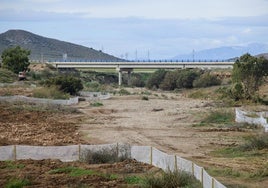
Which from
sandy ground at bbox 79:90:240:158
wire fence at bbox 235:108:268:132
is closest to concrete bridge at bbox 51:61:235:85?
sandy ground at bbox 79:90:240:158

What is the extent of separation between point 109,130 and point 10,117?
9.03 m

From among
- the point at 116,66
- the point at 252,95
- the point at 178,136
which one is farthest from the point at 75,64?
the point at 178,136

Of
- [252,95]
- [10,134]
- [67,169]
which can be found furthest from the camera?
[252,95]

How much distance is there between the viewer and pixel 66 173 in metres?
22.9

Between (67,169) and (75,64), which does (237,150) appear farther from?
(75,64)

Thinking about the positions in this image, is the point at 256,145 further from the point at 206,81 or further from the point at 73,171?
the point at 206,81

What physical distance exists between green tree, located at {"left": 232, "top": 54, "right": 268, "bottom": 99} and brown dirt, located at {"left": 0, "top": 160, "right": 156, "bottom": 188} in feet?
152

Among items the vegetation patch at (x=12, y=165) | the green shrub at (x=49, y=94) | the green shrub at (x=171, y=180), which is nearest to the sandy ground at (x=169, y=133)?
the green shrub at (x=171, y=180)

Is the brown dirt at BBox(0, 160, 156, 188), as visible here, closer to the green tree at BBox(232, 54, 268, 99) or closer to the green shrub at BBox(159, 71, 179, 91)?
the green tree at BBox(232, 54, 268, 99)

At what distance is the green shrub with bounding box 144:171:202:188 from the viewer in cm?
1934

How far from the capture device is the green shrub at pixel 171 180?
19.3 m

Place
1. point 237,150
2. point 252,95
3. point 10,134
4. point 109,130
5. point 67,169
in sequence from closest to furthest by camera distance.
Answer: point 67,169 → point 237,150 → point 10,134 → point 109,130 → point 252,95

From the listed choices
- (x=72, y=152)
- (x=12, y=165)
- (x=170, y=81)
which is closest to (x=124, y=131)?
(x=72, y=152)

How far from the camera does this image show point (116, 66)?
139 metres
